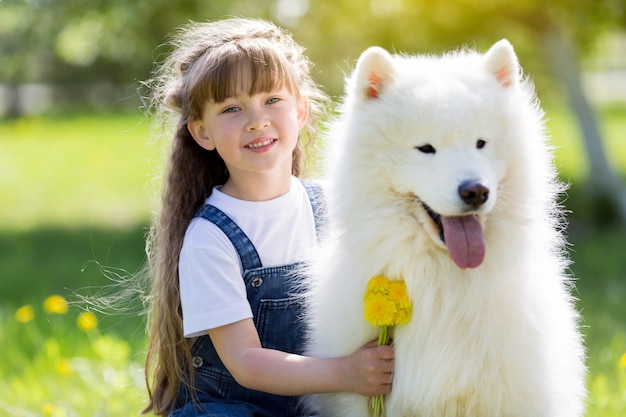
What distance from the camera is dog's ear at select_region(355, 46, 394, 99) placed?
264 cm

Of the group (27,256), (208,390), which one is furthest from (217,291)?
(27,256)

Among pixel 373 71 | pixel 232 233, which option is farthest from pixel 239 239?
pixel 373 71

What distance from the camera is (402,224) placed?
2623 mm

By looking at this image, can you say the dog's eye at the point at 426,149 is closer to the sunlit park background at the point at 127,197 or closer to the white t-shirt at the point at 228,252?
the sunlit park background at the point at 127,197

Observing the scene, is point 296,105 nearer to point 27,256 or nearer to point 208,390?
point 208,390

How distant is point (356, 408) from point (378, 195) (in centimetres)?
75

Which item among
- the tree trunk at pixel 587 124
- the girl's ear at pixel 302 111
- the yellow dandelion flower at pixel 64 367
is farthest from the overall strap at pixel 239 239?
the tree trunk at pixel 587 124

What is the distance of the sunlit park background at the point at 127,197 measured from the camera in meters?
4.31

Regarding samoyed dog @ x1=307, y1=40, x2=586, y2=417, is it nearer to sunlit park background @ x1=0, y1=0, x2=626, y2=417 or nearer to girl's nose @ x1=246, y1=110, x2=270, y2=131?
sunlit park background @ x1=0, y1=0, x2=626, y2=417

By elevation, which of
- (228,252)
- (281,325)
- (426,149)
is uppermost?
(426,149)

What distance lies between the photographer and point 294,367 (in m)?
2.86

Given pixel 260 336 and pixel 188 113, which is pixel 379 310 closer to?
pixel 260 336

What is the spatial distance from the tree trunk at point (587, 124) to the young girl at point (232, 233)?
571cm

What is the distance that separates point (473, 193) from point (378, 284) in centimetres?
46
